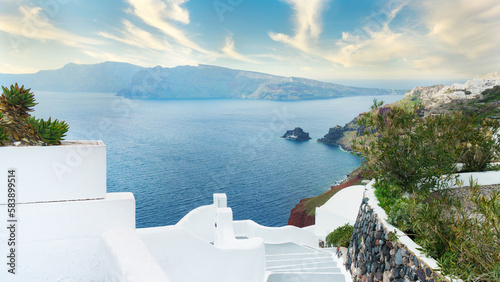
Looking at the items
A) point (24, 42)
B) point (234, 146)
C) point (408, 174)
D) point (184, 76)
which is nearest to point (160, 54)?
point (184, 76)

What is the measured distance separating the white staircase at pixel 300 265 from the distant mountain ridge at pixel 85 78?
56.7 meters

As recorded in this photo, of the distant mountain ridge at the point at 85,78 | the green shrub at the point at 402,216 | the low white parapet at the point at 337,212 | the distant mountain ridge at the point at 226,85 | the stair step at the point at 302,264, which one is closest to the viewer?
the green shrub at the point at 402,216

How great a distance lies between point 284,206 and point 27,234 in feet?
119

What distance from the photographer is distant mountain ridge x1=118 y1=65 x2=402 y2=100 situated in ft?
223

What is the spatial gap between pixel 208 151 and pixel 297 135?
15.0 meters

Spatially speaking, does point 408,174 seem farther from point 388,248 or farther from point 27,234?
point 27,234

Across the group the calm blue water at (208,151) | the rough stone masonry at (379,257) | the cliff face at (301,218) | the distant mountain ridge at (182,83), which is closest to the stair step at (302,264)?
the rough stone masonry at (379,257)

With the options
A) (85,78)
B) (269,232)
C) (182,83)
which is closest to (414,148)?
(269,232)

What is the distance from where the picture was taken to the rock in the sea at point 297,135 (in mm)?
56219

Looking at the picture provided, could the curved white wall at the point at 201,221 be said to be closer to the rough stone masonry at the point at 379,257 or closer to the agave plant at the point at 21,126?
the rough stone masonry at the point at 379,257

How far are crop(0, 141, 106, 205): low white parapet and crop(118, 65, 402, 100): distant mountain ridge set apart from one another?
214ft

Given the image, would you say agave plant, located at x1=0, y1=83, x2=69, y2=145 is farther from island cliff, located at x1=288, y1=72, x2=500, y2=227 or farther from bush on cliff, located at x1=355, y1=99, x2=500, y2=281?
island cliff, located at x1=288, y1=72, x2=500, y2=227

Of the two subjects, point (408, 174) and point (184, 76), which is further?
point (184, 76)

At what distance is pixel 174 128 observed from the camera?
5834 cm
